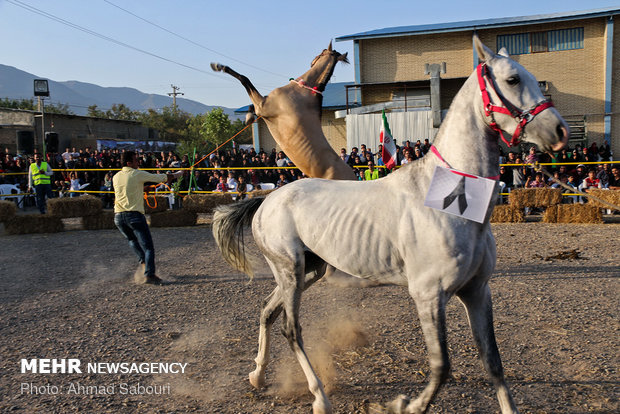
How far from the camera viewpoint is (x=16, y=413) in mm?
3373

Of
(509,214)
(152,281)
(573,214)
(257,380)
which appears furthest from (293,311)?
(573,214)

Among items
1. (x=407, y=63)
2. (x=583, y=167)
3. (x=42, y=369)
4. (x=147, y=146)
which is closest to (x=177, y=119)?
(x=147, y=146)

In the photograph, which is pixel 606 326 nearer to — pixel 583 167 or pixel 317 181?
pixel 317 181

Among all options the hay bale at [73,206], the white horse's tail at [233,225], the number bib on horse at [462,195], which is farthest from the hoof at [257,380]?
the hay bale at [73,206]

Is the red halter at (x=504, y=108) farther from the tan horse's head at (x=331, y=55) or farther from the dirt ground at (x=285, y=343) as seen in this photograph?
the tan horse's head at (x=331, y=55)

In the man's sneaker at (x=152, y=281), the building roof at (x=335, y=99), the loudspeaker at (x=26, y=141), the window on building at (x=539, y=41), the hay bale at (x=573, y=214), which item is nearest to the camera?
the man's sneaker at (x=152, y=281)

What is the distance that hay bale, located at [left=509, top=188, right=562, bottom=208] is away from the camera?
37.0 feet

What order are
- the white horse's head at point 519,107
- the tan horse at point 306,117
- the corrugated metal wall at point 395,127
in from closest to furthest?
the white horse's head at point 519,107
the tan horse at point 306,117
the corrugated metal wall at point 395,127

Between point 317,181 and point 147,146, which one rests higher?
point 147,146

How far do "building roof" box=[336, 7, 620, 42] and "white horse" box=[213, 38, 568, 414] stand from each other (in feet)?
68.6

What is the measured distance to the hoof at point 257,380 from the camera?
3.67m

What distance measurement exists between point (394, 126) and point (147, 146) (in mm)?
29165

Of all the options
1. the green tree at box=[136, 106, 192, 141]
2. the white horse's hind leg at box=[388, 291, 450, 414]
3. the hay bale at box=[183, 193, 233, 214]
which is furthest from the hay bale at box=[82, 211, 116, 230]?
the green tree at box=[136, 106, 192, 141]

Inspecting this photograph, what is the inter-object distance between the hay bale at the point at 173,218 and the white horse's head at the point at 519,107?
10823mm
